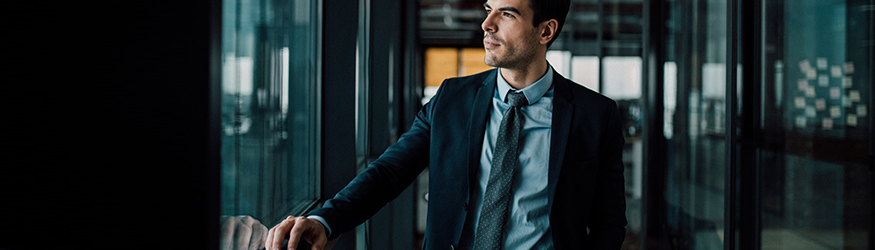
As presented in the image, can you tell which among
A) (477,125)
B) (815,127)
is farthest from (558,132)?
(815,127)

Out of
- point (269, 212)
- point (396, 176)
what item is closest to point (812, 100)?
point (396, 176)

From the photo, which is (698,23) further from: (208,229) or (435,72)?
(435,72)

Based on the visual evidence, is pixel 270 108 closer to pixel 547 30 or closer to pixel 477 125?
pixel 477 125

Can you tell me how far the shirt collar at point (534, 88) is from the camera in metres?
1.41

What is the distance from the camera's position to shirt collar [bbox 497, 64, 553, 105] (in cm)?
141

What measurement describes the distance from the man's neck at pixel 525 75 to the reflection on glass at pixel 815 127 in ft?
7.17

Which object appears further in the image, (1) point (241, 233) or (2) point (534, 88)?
(2) point (534, 88)

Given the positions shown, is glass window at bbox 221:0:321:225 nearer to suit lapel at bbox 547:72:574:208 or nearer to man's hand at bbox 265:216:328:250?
man's hand at bbox 265:216:328:250

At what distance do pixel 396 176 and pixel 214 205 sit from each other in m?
0.71

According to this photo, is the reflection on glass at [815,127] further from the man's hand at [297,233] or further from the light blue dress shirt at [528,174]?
the man's hand at [297,233]

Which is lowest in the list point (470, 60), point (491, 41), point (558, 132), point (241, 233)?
point (241, 233)

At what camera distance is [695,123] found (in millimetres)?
4137

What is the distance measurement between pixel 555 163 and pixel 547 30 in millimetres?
364

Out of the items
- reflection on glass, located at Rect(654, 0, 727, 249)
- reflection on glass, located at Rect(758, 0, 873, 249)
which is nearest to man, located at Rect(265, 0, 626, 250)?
reflection on glass, located at Rect(758, 0, 873, 249)
